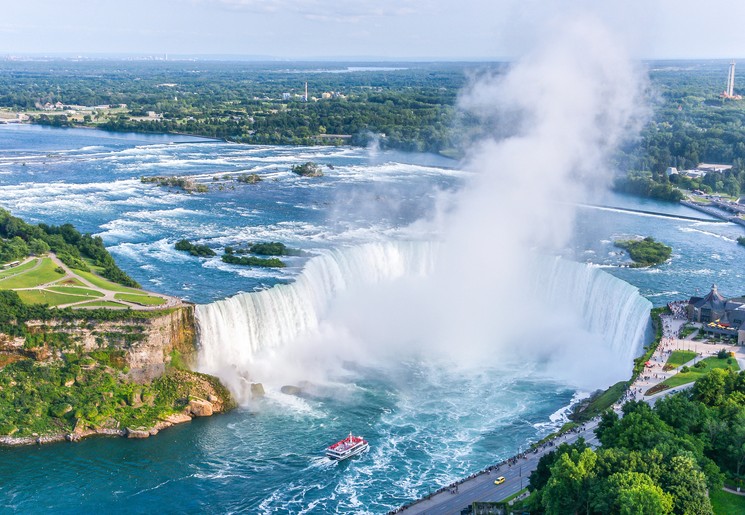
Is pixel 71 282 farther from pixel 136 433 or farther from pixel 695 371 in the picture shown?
pixel 695 371

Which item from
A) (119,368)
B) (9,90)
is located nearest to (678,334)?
(119,368)

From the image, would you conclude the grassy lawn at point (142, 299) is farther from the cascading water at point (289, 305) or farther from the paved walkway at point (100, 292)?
the cascading water at point (289, 305)

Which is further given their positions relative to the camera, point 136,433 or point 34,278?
point 34,278

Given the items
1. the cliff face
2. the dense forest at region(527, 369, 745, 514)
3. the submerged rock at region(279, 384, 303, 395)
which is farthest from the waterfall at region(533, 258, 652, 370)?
the cliff face

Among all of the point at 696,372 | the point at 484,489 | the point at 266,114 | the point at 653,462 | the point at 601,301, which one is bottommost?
the point at 484,489

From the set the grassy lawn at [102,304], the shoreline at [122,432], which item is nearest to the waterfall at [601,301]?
the shoreline at [122,432]

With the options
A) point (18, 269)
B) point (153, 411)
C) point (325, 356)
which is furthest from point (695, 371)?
point (18, 269)

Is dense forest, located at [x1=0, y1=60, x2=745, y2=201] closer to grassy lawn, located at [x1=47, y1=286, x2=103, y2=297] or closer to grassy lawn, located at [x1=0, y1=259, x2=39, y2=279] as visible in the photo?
grassy lawn, located at [x1=0, y1=259, x2=39, y2=279]
